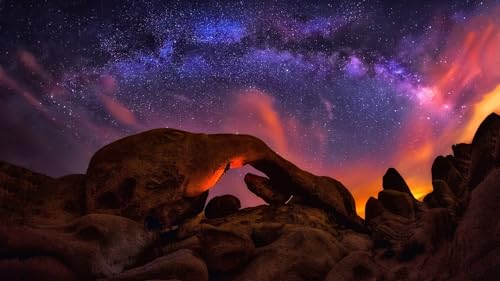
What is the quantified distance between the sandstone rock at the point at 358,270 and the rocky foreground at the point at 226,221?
24 mm

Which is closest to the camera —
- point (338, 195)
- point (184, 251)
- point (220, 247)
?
point (184, 251)

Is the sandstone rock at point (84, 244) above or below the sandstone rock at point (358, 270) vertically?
above

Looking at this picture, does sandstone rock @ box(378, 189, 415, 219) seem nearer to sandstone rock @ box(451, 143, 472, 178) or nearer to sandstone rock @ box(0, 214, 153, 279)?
sandstone rock @ box(451, 143, 472, 178)

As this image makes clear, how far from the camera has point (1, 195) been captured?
33.4ft

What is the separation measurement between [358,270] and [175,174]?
7071 mm

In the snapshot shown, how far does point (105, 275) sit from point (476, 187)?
6.93 metres

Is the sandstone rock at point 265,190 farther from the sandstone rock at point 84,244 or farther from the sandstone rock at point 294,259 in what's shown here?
the sandstone rock at point 84,244

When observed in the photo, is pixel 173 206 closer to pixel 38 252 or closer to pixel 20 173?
pixel 20 173

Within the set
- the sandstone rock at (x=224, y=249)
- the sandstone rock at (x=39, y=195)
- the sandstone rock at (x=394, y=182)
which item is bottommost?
the sandstone rock at (x=224, y=249)

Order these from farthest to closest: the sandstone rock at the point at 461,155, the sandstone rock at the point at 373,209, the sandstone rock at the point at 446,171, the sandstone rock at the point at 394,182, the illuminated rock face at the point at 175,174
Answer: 1. the sandstone rock at the point at 394,182
2. the sandstone rock at the point at 461,155
3. the sandstone rock at the point at 446,171
4. the sandstone rock at the point at 373,209
5. the illuminated rock face at the point at 175,174

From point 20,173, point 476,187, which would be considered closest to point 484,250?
point 476,187

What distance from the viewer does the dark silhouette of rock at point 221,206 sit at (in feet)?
50.1

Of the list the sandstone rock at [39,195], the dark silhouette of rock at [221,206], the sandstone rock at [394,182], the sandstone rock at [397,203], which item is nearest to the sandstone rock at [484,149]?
the sandstone rock at [397,203]

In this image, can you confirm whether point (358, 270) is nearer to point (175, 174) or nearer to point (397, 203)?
point (175, 174)
